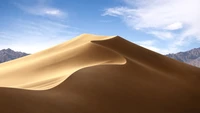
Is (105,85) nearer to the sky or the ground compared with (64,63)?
nearer to the ground

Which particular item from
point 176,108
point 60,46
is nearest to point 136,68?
point 176,108

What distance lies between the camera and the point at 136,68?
20.0 meters

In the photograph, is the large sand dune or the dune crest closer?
the large sand dune

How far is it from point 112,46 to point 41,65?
6598mm

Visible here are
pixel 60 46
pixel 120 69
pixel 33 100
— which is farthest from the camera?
pixel 60 46

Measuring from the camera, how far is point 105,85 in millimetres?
14914

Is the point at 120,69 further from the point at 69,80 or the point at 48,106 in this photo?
the point at 48,106

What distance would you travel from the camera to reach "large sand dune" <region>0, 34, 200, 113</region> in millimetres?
10508

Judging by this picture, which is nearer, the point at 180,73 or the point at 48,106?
the point at 48,106

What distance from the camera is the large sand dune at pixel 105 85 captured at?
1051cm

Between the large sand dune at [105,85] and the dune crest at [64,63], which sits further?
the dune crest at [64,63]

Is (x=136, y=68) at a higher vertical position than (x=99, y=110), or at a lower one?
higher

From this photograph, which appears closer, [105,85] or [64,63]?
[105,85]

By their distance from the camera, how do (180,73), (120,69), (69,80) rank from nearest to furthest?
(69,80)
(120,69)
(180,73)
